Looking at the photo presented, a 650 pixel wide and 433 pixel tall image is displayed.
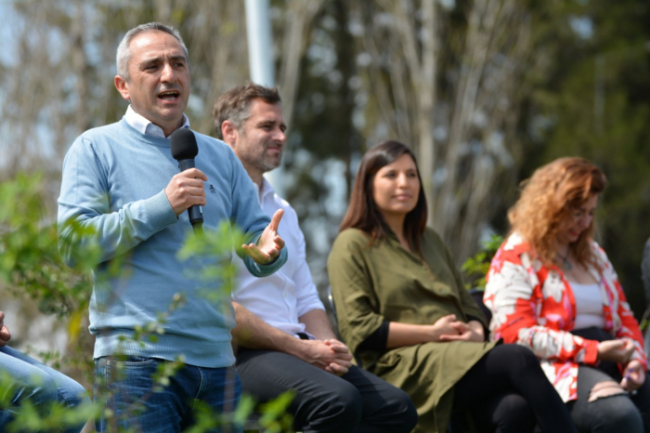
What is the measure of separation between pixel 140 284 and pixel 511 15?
14.8 metres

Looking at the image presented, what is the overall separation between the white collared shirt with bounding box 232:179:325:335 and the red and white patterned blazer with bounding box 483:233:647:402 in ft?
3.19

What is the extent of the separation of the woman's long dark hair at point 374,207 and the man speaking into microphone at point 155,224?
4.50 ft

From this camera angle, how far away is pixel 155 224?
2547 millimetres

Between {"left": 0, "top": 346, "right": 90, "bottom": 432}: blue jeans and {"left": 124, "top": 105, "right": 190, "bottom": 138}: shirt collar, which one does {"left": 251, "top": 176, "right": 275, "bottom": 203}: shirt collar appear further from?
{"left": 0, "top": 346, "right": 90, "bottom": 432}: blue jeans

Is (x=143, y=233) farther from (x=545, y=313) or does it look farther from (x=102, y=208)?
(x=545, y=313)

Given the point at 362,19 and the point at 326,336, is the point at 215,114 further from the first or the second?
the point at 362,19

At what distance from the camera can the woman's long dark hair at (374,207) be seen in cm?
439

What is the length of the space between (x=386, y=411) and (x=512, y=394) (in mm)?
631

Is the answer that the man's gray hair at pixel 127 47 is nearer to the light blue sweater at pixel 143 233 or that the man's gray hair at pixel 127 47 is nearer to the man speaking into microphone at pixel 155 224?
the man speaking into microphone at pixel 155 224

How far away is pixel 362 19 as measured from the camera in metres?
17.4

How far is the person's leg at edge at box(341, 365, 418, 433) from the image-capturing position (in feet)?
11.7

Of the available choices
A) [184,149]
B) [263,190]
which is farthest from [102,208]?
[263,190]

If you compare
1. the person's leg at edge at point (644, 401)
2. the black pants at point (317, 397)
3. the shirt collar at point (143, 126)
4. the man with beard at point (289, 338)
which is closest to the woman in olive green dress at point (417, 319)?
the man with beard at point (289, 338)

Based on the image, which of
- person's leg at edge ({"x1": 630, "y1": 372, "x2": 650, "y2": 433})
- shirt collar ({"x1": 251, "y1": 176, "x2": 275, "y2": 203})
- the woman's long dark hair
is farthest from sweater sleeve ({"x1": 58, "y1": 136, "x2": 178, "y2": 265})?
person's leg at edge ({"x1": 630, "y1": 372, "x2": 650, "y2": 433})
